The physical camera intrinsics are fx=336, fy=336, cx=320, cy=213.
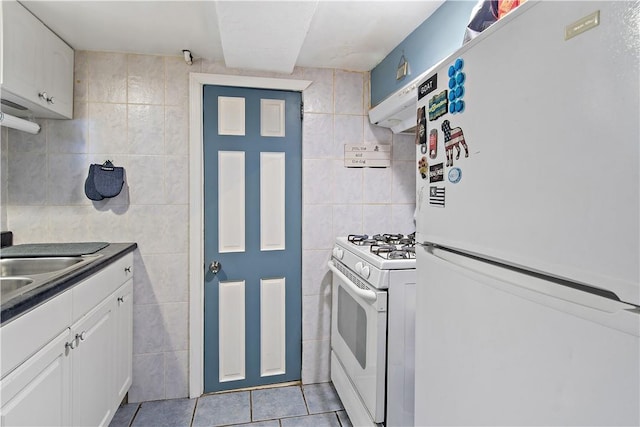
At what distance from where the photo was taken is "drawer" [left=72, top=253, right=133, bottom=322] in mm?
1342

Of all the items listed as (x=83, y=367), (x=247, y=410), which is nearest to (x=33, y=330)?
(x=83, y=367)

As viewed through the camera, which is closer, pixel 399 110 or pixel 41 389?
pixel 41 389

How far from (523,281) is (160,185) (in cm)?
201

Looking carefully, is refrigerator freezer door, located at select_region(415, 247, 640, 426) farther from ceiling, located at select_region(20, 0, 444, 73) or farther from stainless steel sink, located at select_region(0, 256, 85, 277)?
stainless steel sink, located at select_region(0, 256, 85, 277)

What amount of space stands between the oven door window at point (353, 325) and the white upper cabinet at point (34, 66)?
1855 millimetres

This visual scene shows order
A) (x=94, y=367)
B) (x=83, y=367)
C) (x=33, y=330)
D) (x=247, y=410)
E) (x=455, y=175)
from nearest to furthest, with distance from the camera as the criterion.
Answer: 1. (x=455, y=175)
2. (x=33, y=330)
3. (x=83, y=367)
4. (x=94, y=367)
5. (x=247, y=410)

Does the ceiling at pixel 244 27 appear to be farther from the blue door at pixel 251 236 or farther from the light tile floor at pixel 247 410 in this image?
the light tile floor at pixel 247 410

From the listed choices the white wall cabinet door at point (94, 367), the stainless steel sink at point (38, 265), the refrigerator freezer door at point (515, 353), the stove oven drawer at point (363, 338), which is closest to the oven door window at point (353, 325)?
the stove oven drawer at point (363, 338)

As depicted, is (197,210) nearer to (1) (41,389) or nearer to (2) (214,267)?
(2) (214,267)

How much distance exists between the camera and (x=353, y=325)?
1826mm

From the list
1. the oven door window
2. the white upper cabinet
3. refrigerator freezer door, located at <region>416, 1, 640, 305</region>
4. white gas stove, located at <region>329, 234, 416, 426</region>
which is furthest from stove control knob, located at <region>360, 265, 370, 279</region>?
the white upper cabinet

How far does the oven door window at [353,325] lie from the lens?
1.67 meters

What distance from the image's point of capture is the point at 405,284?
4.90 feet

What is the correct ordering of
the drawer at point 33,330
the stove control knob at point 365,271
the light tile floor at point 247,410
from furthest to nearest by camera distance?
the light tile floor at point 247,410
the stove control knob at point 365,271
the drawer at point 33,330
